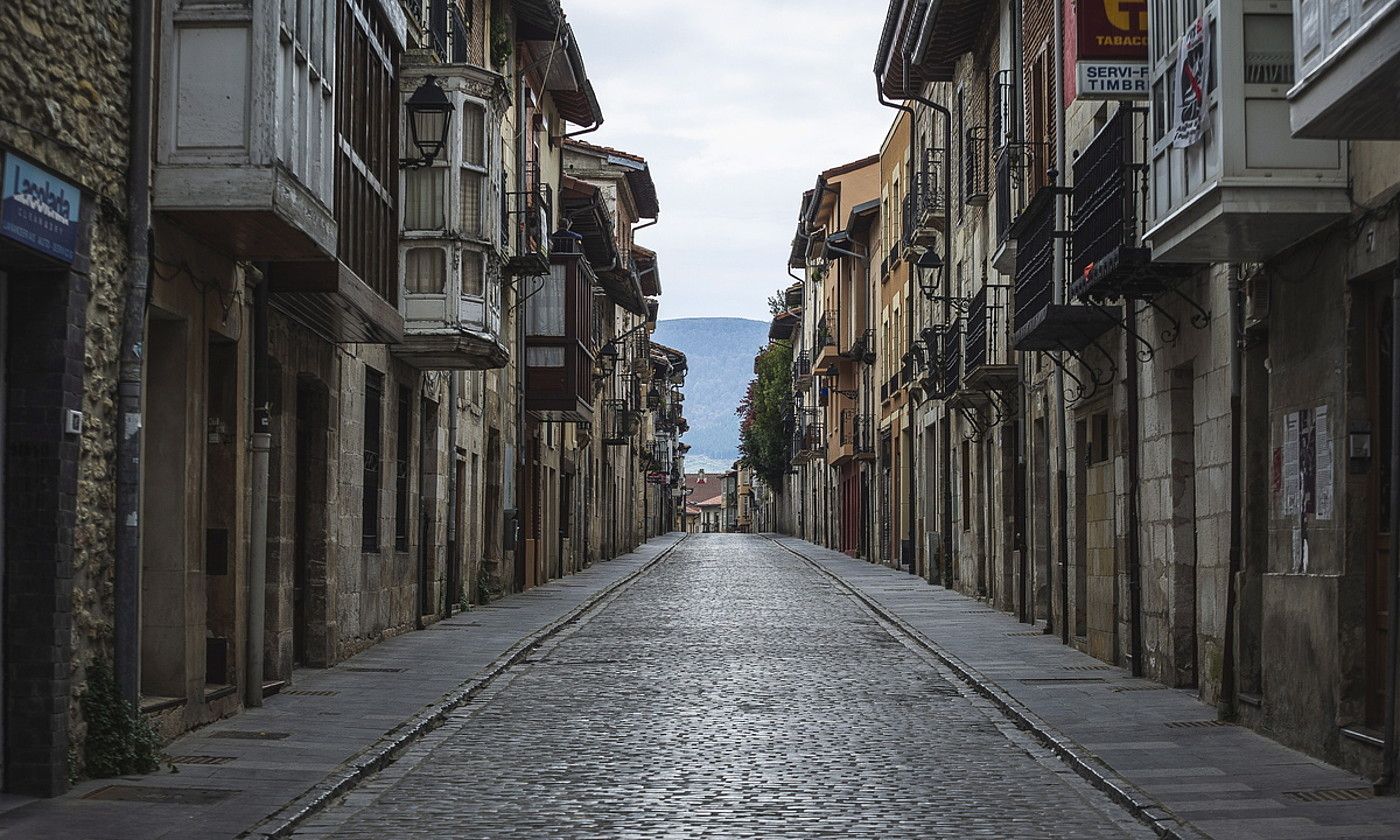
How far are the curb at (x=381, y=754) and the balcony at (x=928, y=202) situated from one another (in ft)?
49.4

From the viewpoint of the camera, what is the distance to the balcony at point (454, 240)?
68.1 ft

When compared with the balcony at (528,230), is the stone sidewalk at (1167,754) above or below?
below

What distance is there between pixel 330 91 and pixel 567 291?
19.9 metres

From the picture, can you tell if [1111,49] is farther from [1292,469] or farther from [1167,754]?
[1167,754]

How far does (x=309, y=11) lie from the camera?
12.4m

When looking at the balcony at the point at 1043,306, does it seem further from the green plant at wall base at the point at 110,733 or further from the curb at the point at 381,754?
the green plant at wall base at the point at 110,733

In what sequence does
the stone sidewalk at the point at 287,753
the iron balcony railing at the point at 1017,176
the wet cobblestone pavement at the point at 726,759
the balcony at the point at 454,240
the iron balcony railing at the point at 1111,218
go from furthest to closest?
the iron balcony railing at the point at 1017,176 < the balcony at the point at 454,240 < the iron balcony railing at the point at 1111,218 < the wet cobblestone pavement at the point at 726,759 < the stone sidewalk at the point at 287,753

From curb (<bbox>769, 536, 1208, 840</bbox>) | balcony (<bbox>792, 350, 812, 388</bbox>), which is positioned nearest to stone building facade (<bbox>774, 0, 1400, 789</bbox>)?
curb (<bbox>769, 536, 1208, 840</bbox>)

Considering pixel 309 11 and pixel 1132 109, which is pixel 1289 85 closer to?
pixel 1132 109

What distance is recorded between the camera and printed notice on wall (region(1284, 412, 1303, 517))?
11.9 metres

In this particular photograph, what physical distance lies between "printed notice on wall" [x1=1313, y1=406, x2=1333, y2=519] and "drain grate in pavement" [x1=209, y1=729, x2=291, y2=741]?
6963 mm

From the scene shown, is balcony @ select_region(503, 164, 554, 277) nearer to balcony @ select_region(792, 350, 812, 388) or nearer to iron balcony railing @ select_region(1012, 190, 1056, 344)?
iron balcony railing @ select_region(1012, 190, 1056, 344)

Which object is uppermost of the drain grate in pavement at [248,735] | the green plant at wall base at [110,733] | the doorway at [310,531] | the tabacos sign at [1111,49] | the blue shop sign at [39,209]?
the tabacos sign at [1111,49]

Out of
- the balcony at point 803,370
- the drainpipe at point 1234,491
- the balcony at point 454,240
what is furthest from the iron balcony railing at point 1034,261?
the balcony at point 803,370
